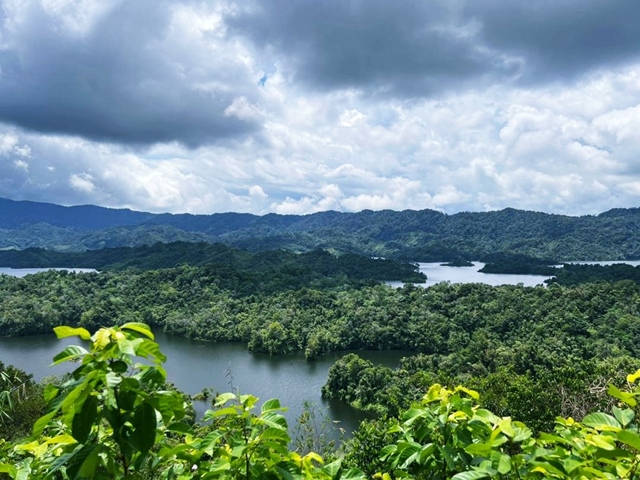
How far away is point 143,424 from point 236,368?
115 feet

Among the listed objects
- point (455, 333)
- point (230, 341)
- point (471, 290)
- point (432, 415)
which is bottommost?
point (230, 341)

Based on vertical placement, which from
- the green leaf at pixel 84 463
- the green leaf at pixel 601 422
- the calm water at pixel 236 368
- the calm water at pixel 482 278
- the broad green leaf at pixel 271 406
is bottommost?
the calm water at pixel 236 368

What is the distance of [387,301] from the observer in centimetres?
5250

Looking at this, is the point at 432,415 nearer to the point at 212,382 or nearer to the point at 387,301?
the point at 212,382

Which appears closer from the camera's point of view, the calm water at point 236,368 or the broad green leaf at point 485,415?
the broad green leaf at point 485,415

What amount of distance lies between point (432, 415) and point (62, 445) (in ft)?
4.94

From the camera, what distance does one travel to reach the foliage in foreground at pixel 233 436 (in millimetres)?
1300

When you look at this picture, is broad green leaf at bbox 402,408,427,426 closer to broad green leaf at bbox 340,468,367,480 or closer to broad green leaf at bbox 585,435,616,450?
broad green leaf at bbox 340,468,367,480

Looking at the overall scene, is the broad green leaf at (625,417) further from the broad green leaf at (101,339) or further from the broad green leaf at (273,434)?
the broad green leaf at (101,339)

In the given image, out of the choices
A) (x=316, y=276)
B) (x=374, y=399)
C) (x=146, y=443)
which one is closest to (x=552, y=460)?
(x=146, y=443)

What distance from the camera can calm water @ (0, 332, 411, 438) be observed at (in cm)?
2661

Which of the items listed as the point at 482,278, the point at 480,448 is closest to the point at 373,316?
the point at 480,448

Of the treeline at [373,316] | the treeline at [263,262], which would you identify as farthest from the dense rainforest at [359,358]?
the treeline at [263,262]

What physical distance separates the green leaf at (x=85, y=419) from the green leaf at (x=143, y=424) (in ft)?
0.38
